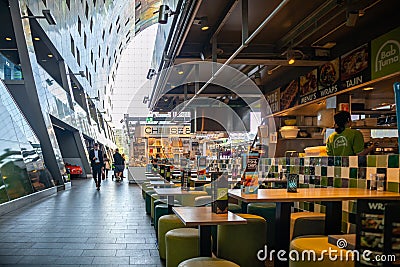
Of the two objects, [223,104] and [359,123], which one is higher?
[223,104]

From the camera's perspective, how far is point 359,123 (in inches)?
278

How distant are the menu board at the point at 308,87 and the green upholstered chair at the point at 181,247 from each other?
434cm

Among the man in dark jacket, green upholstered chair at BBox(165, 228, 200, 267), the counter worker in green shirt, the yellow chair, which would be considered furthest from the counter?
the man in dark jacket

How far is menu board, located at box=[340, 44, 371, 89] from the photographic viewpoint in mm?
5578

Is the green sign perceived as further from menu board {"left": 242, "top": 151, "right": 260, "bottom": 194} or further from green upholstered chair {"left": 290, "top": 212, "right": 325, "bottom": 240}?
menu board {"left": 242, "top": 151, "right": 260, "bottom": 194}

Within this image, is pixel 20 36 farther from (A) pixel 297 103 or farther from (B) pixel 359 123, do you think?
(B) pixel 359 123

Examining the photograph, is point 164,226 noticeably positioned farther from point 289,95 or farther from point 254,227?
point 289,95

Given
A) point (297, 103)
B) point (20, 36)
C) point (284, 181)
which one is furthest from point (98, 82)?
point (284, 181)

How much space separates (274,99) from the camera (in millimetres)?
9273

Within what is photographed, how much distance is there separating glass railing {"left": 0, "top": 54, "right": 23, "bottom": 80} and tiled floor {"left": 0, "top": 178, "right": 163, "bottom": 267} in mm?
4724

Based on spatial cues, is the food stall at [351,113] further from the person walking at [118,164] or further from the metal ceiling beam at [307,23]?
the person walking at [118,164]

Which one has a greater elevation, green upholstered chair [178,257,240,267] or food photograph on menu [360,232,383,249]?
food photograph on menu [360,232,383,249]

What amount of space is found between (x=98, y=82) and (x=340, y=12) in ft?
99.7

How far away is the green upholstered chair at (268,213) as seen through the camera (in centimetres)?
480
